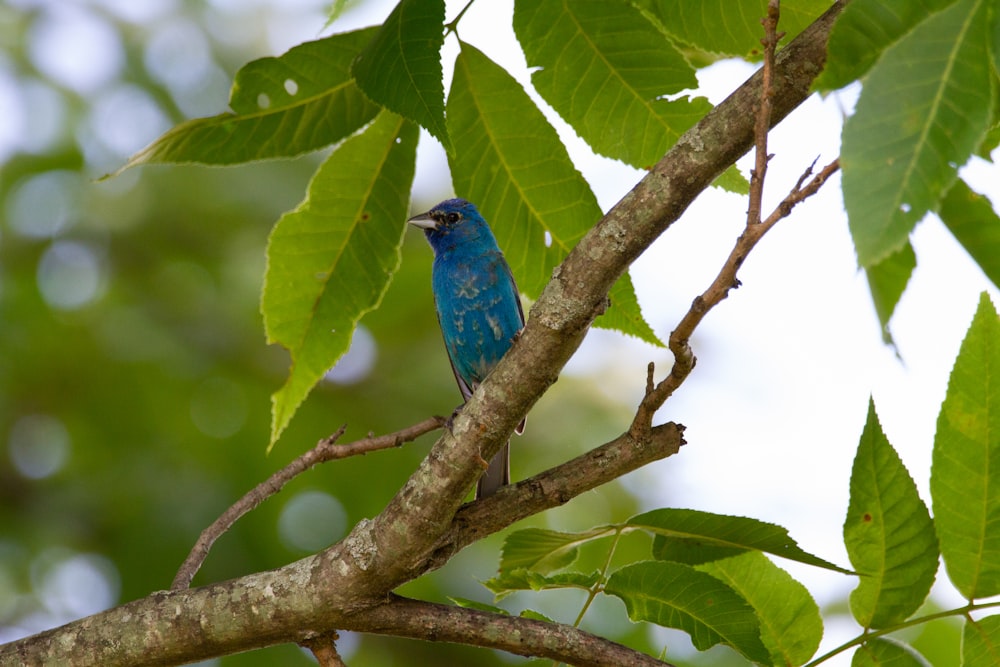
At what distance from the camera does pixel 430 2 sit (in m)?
2.40

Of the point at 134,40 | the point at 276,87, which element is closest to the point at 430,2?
the point at 276,87

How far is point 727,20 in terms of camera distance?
8.57 ft

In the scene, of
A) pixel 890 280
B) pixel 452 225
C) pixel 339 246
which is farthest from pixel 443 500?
pixel 452 225

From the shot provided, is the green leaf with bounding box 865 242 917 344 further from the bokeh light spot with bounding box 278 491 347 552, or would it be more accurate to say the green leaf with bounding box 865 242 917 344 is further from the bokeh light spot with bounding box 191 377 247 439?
the bokeh light spot with bounding box 191 377 247 439

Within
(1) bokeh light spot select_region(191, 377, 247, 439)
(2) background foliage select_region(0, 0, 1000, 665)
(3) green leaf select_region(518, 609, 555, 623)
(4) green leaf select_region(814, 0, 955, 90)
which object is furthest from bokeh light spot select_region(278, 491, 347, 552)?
(4) green leaf select_region(814, 0, 955, 90)

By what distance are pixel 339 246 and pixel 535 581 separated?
1256mm

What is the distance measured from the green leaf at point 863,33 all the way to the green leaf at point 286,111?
5.37 feet

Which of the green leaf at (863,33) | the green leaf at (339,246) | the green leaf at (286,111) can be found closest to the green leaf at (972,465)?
the green leaf at (863,33)

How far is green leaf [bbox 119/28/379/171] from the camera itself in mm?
2934

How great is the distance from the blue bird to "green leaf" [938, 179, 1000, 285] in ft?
10.3

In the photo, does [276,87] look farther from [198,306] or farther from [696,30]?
Answer: [198,306]

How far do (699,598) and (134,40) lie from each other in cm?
671

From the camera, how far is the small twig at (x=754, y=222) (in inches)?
79.8

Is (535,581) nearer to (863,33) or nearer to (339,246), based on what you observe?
(339,246)
